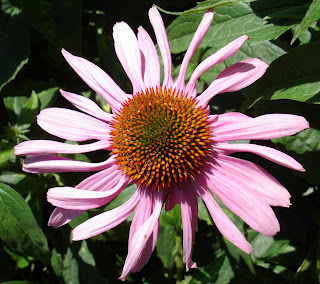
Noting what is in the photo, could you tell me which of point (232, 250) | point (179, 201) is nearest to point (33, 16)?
point (179, 201)

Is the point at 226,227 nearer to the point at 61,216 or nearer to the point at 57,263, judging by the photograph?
the point at 61,216

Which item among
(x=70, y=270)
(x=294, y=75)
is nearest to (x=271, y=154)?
(x=294, y=75)

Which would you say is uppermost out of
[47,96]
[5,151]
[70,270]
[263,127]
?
[263,127]

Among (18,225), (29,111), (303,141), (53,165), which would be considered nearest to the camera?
(53,165)

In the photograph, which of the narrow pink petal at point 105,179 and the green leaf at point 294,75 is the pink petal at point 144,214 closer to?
the narrow pink petal at point 105,179

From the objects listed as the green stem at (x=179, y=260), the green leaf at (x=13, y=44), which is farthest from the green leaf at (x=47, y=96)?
the green stem at (x=179, y=260)

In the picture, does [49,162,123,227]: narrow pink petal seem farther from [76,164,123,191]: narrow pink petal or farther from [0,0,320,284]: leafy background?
[0,0,320,284]: leafy background

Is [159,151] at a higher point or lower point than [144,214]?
higher
